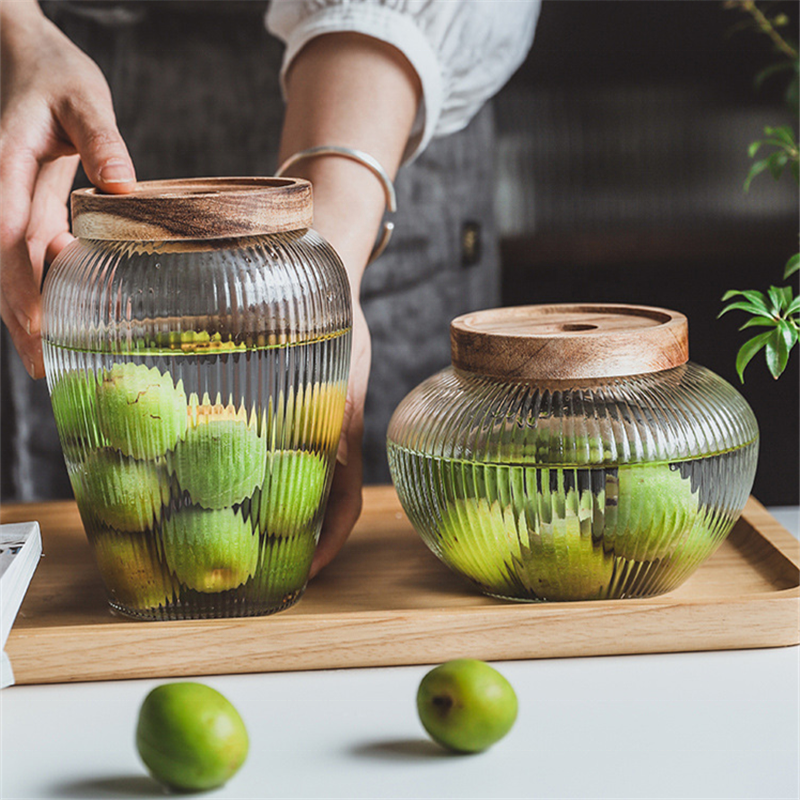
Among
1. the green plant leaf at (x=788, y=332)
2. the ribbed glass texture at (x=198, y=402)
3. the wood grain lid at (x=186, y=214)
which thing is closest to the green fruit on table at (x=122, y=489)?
the ribbed glass texture at (x=198, y=402)

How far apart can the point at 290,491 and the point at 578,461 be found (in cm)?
15

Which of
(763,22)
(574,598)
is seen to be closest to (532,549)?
(574,598)

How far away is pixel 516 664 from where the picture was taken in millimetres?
526

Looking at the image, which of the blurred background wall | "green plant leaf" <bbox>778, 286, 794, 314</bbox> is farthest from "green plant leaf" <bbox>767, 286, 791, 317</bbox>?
the blurred background wall

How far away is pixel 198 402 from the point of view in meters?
0.50

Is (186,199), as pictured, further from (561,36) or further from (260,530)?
(561,36)

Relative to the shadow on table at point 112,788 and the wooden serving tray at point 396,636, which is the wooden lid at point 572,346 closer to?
the wooden serving tray at point 396,636

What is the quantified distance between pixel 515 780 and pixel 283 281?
257 mm

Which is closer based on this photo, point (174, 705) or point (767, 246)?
point (174, 705)

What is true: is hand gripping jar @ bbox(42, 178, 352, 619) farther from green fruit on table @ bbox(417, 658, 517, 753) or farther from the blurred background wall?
the blurred background wall

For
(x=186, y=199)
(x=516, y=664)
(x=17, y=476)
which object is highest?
(x=186, y=199)

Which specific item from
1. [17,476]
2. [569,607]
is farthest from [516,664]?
[17,476]

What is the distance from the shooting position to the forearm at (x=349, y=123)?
2.33 ft

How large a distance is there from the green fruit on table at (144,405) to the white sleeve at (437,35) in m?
0.38
